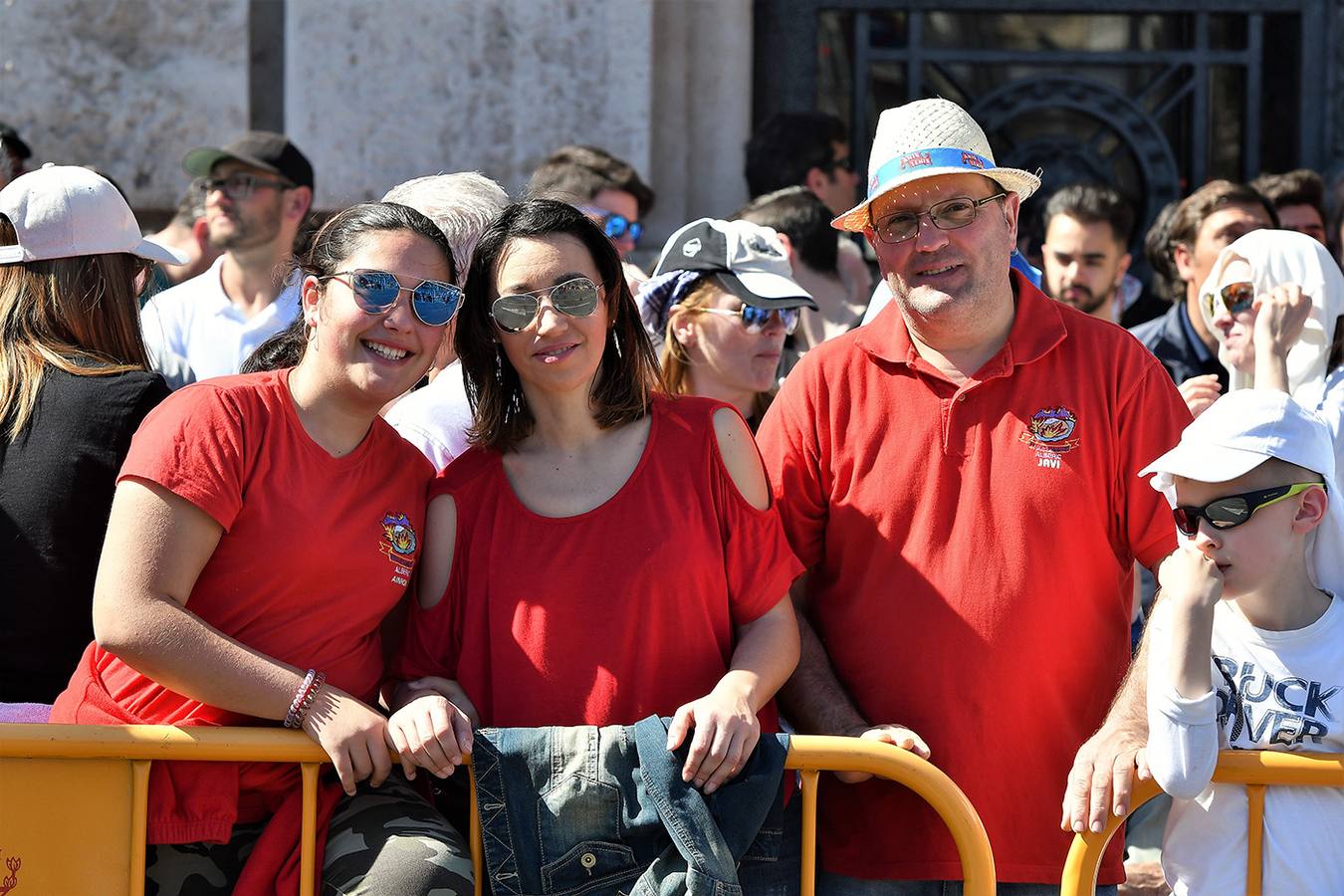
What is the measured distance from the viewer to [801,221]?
563cm

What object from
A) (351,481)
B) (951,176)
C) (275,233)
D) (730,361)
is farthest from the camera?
(275,233)

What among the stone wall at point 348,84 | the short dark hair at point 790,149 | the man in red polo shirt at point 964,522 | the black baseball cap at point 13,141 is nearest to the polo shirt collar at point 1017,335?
the man in red polo shirt at point 964,522

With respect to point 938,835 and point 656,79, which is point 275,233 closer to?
point 656,79

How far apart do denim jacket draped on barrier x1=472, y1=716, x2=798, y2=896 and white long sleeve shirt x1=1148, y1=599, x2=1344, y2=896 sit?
30.2 inches

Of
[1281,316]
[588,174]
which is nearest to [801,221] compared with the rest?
[588,174]

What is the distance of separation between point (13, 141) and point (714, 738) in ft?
14.4

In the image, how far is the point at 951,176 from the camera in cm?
338

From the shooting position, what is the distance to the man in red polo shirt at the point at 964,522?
3.23 m

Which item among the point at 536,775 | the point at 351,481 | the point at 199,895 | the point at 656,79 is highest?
the point at 656,79

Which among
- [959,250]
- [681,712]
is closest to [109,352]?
[681,712]

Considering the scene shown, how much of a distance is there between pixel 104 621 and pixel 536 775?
0.81 metres

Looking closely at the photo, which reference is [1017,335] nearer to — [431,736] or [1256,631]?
[1256,631]

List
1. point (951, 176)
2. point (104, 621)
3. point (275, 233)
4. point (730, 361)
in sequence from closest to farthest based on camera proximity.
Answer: point (104, 621) < point (951, 176) < point (730, 361) < point (275, 233)

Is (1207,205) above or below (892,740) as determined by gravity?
above
